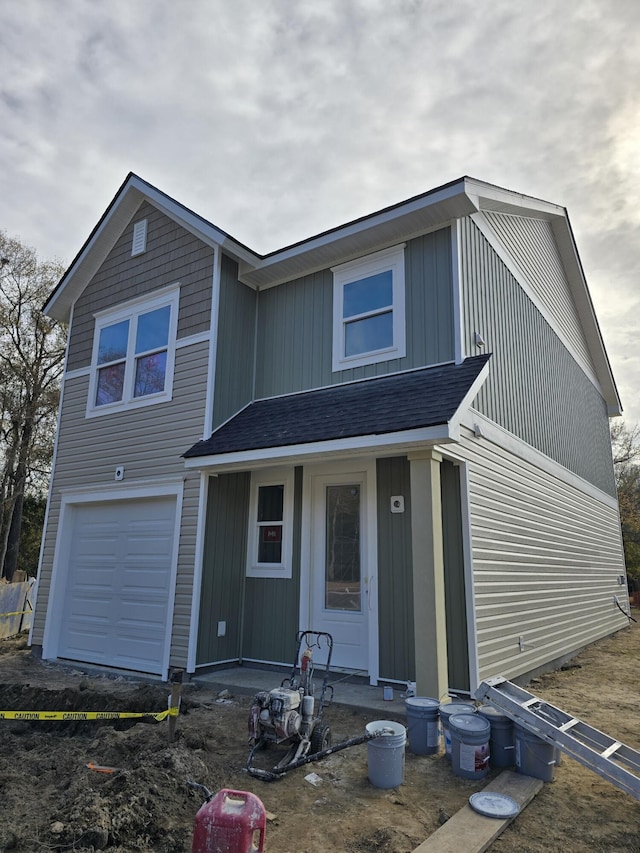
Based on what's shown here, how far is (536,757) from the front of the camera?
13.2 ft

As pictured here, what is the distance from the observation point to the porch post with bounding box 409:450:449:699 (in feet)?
17.3

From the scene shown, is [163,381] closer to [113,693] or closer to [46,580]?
[46,580]

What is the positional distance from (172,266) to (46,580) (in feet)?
18.3

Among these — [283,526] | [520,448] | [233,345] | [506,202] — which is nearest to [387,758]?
[283,526]

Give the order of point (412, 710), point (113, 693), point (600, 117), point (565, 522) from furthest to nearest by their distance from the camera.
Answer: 1. point (565, 522)
2. point (600, 117)
3. point (113, 693)
4. point (412, 710)

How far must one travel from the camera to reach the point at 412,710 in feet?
15.0

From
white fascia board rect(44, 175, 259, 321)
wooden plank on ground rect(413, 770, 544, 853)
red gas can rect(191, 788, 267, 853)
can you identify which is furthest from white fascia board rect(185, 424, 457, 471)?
Answer: red gas can rect(191, 788, 267, 853)

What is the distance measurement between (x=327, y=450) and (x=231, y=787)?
131 inches

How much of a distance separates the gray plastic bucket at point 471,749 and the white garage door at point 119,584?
15.2ft

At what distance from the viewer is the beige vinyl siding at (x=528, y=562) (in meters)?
6.56

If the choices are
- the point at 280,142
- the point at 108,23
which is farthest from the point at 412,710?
the point at 108,23

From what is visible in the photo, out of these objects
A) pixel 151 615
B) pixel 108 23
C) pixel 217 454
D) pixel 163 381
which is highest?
pixel 108 23

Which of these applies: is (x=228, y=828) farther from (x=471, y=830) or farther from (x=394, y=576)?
(x=394, y=576)

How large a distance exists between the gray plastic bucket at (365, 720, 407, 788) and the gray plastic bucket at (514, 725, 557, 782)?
0.94 metres
